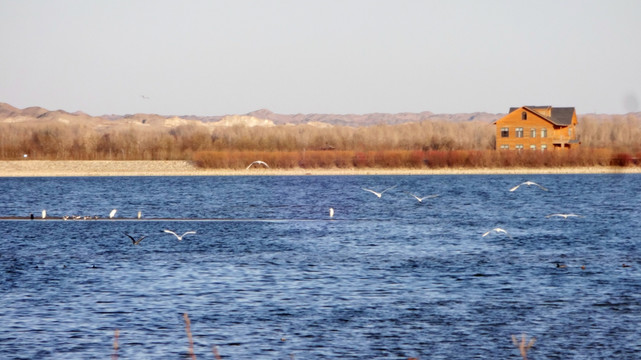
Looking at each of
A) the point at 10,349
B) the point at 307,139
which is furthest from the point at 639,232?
the point at 307,139

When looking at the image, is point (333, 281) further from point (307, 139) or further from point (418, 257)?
point (307, 139)

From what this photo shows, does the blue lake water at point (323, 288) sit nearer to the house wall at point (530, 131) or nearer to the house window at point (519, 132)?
the house wall at point (530, 131)

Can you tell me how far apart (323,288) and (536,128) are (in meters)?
114

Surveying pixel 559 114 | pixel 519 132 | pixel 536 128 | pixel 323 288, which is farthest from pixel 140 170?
pixel 323 288

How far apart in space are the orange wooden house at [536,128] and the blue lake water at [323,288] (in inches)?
2903

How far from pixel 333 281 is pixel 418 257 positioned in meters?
8.77

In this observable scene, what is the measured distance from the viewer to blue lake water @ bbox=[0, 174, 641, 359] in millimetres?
22125

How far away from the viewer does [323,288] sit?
30.8 metres

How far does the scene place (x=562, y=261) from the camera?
38.6 metres

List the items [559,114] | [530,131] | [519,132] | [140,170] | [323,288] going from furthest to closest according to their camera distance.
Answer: [140,170]
[559,114]
[519,132]
[530,131]
[323,288]

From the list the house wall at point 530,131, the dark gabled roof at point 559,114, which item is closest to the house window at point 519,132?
the house wall at point 530,131

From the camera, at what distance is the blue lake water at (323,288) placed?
22.1 meters

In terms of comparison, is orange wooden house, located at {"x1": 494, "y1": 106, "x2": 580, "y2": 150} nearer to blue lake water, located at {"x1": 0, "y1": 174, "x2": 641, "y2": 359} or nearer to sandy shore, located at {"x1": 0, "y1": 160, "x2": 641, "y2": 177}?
sandy shore, located at {"x1": 0, "y1": 160, "x2": 641, "y2": 177}

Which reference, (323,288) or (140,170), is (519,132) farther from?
(323,288)
